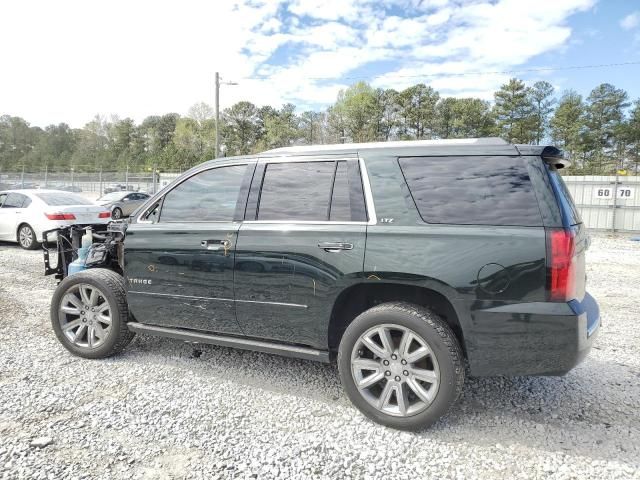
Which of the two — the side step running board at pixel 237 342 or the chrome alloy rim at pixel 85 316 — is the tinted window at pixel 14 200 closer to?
the chrome alloy rim at pixel 85 316

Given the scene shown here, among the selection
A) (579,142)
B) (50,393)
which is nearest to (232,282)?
(50,393)

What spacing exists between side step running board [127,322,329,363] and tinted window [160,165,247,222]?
914 millimetres

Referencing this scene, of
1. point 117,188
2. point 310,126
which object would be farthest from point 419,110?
point 117,188

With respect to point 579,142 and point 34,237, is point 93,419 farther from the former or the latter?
point 579,142

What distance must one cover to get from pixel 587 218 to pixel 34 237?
55.3 feet

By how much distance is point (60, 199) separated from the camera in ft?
34.0

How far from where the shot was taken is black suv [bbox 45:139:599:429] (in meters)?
2.56

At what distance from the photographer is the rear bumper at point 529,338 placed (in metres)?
2.49

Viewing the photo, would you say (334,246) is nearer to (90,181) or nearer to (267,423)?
(267,423)

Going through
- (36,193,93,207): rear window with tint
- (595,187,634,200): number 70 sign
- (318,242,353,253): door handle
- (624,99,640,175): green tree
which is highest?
(624,99,640,175): green tree

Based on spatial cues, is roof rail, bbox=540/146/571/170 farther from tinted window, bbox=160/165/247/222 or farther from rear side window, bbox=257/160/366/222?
tinted window, bbox=160/165/247/222

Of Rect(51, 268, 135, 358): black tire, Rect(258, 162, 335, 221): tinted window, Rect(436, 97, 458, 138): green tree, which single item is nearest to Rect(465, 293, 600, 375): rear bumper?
Rect(258, 162, 335, 221): tinted window

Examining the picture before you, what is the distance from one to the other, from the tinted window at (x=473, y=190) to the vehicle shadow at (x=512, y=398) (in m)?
1.36

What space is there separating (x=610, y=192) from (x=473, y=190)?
15.2m
